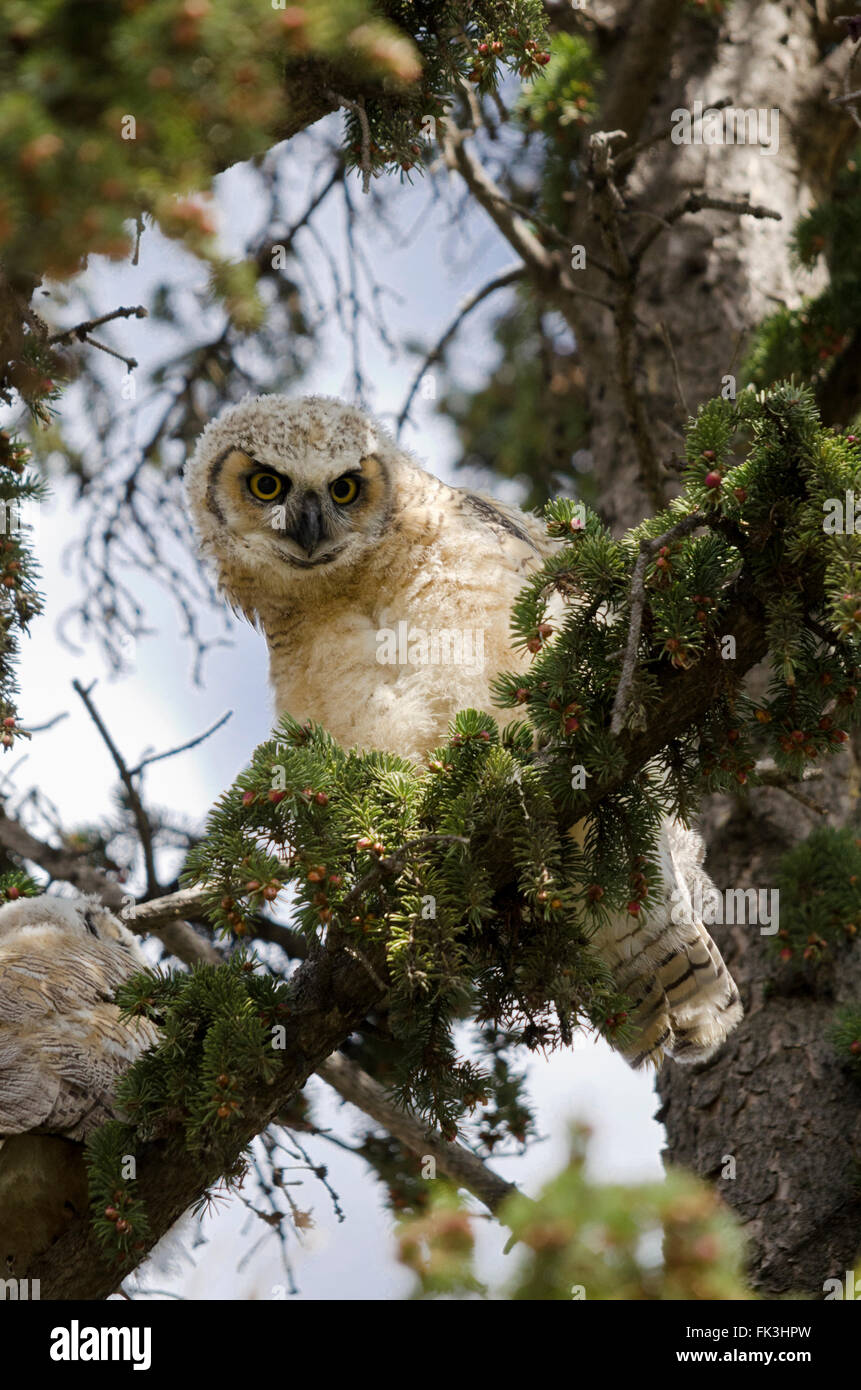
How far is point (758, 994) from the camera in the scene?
3.90 meters

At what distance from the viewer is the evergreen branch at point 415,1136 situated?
3.52m

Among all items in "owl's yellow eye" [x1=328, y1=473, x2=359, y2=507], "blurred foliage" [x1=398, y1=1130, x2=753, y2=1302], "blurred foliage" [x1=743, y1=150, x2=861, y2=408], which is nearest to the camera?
"blurred foliage" [x1=398, y1=1130, x2=753, y2=1302]

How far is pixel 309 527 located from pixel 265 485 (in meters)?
0.30

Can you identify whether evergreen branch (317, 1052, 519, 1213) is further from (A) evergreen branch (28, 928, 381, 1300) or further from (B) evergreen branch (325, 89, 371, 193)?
(B) evergreen branch (325, 89, 371, 193)

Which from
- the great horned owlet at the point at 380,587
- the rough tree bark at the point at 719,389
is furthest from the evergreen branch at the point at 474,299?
the great horned owlet at the point at 380,587

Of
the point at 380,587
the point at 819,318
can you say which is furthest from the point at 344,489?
the point at 819,318

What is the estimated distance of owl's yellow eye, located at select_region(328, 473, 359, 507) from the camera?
3.68 metres

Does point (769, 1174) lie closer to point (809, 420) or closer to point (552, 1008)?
point (552, 1008)

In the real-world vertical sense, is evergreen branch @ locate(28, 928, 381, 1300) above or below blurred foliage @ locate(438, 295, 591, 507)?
below

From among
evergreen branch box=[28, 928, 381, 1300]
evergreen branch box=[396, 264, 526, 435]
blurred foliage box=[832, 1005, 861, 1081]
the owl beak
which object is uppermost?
evergreen branch box=[396, 264, 526, 435]

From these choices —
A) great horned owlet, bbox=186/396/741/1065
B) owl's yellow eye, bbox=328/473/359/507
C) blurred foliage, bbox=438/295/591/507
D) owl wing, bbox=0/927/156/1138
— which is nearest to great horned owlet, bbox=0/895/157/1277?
owl wing, bbox=0/927/156/1138

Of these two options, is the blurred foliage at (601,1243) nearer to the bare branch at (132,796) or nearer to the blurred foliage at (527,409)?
the bare branch at (132,796)

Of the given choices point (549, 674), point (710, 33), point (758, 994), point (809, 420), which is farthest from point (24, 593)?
point (710, 33)

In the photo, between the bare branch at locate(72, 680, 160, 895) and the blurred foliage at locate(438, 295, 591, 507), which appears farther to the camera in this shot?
the blurred foliage at locate(438, 295, 591, 507)
